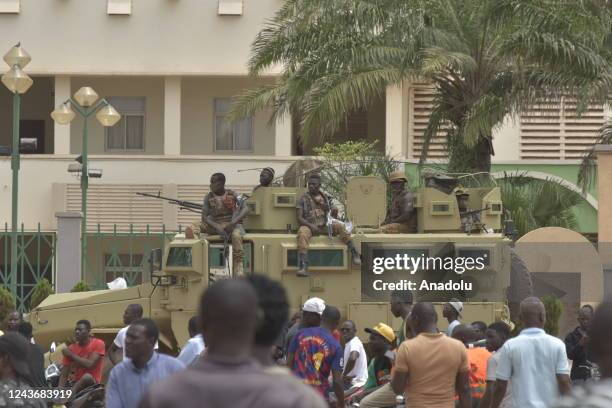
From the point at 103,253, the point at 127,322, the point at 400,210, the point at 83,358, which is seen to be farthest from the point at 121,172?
the point at 127,322

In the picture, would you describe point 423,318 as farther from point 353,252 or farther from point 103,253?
point 103,253

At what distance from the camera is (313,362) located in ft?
36.6

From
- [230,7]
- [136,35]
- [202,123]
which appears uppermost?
[230,7]

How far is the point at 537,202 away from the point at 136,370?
64.8 ft

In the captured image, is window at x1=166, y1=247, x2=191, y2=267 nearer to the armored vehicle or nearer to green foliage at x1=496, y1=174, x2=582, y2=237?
the armored vehicle

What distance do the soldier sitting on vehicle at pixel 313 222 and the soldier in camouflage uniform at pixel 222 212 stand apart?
0.68 meters

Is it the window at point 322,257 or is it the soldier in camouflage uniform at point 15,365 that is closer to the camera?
the soldier in camouflage uniform at point 15,365

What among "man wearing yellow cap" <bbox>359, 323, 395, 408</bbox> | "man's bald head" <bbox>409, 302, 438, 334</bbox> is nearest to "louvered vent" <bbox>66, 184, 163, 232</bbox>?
"man wearing yellow cap" <bbox>359, 323, 395, 408</bbox>

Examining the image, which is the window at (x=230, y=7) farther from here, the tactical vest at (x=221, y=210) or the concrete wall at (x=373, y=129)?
the tactical vest at (x=221, y=210)

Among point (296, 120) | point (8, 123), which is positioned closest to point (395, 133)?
point (296, 120)

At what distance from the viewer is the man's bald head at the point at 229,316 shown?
16.5ft

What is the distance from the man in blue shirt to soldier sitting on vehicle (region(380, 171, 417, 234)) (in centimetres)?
993

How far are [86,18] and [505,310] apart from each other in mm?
18728

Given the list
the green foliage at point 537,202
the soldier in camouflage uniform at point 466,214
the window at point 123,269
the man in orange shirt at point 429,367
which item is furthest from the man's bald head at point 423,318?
the window at point 123,269
